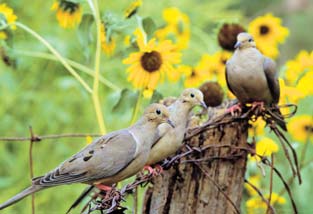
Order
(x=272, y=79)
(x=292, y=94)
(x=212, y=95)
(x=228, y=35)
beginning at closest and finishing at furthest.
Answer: (x=272, y=79) < (x=212, y=95) < (x=292, y=94) < (x=228, y=35)

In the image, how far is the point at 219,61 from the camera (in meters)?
2.74

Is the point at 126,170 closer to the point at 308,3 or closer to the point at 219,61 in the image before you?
the point at 219,61

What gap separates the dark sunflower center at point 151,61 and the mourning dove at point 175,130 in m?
0.34

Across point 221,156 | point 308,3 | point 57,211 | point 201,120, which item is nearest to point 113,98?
point 201,120

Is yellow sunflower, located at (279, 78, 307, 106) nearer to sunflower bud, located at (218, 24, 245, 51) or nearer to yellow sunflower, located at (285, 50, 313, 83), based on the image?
yellow sunflower, located at (285, 50, 313, 83)

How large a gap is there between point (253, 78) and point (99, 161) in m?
0.64

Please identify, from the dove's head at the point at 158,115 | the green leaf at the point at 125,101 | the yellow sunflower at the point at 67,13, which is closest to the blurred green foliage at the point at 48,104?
the yellow sunflower at the point at 67,13

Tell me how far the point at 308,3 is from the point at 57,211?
4.12 meters

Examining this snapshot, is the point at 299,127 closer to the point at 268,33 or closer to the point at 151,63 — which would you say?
the point at 268,33

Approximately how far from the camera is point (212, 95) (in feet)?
7.56

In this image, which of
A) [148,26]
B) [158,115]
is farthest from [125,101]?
[158,115]

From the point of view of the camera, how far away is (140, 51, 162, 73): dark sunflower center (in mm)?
2229

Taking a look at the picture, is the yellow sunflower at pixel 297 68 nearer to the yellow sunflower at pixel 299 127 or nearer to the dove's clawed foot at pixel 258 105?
the yellow sunflower at pixel 299 127

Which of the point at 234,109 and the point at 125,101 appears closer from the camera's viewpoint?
the point at 234,109
